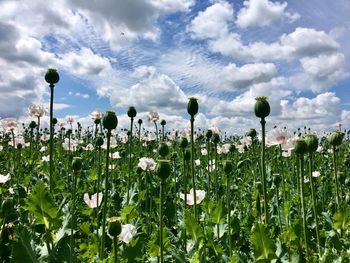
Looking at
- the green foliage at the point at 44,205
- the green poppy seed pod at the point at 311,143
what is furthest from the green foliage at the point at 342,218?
the green foliage at the point at 44,205

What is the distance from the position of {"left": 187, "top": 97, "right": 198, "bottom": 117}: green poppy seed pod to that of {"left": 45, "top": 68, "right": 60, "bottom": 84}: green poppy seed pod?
1161 millimetres

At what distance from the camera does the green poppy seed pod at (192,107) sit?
10.7ft

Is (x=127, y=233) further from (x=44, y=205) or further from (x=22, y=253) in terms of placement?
(x=22, y=253)

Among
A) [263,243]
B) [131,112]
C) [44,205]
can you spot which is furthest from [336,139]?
[44,205]

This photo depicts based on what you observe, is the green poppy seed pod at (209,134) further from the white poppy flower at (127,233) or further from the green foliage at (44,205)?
the green foliage at (44,205)

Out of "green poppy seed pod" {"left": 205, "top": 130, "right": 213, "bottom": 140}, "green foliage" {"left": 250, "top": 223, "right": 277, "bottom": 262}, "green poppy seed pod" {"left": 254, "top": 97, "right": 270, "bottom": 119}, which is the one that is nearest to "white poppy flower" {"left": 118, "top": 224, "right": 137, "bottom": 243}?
"green foliage" {"left": 250, "top": 223, "right": 277, "bottom": 262}

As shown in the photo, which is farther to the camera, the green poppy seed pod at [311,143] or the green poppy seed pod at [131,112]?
the green poppy seed pod at [131,112]

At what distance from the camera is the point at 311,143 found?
287 cm

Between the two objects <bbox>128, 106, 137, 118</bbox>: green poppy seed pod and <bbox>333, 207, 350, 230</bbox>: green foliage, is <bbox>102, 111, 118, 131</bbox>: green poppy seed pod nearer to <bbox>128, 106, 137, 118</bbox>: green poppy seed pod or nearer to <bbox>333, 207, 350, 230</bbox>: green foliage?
<bbox>128, 106, 137, 118</bbox>: green poppy seed pod

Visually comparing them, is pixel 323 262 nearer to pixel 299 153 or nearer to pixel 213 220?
pixel 299 153

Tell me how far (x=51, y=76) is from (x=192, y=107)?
1218 millimetres

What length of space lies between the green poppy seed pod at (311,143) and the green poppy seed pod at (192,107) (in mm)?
871

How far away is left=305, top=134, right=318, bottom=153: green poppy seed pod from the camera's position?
2831mm

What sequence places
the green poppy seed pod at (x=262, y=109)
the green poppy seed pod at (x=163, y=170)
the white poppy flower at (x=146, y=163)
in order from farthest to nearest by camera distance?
the white poppy flower at (x=146, y=163) < the green poppy seed pod at (x=262, y=109) < the green poppy seed pod at (x=163, y=170)
